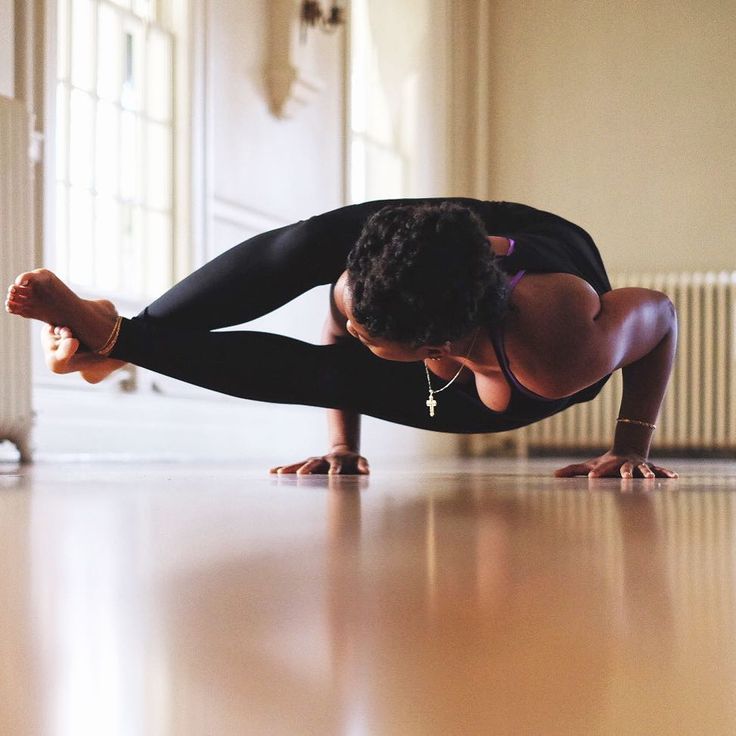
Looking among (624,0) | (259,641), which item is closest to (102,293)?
(259,641)

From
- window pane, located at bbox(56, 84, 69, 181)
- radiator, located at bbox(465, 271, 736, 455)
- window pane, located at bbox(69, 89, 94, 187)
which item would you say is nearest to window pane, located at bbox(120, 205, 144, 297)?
window pane, located at bbox(69, 89, 94, 187)

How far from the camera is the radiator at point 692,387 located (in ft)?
19.0

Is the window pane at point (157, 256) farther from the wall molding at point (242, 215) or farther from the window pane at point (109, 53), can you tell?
the window pane at point (109, 53)

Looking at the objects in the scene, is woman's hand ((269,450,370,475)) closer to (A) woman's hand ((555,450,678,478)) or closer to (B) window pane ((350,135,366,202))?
→ (A) woman's hand ((555,450,678,478))

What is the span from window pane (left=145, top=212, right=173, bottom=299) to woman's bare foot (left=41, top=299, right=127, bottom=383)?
227 centimetres

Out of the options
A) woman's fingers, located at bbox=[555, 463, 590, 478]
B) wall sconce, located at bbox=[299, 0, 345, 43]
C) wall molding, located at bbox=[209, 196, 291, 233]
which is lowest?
woman's fingers, located at bbox=[555, 463, 590, 478]

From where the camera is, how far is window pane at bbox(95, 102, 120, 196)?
382 cm

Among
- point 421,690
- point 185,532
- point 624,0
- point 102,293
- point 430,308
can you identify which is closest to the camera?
point 421,690

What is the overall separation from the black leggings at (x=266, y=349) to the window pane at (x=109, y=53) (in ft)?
7.26

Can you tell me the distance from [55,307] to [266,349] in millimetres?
340

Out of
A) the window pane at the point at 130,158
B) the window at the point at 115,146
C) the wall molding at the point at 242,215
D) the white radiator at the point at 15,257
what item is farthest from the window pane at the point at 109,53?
the white radiator at the point at 15,257

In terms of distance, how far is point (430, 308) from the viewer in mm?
1467

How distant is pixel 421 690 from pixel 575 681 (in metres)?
0.05

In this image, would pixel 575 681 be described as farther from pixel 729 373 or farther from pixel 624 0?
pixel 624 0
